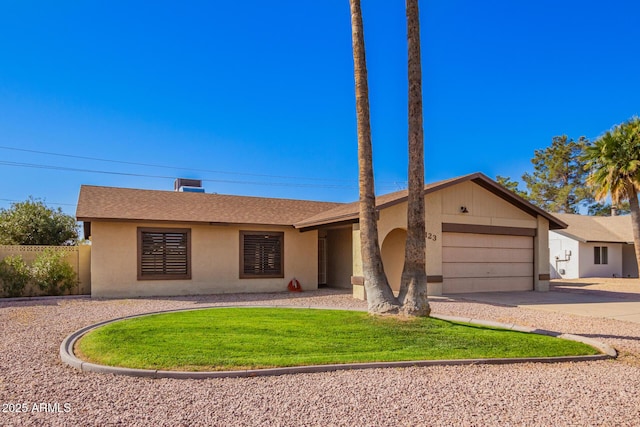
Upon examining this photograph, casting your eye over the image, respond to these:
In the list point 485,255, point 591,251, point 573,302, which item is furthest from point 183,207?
point 591,251

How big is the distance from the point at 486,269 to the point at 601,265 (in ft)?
58.1

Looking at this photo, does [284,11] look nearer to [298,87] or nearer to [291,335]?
[298,87]

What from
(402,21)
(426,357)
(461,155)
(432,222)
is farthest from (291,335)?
(461,155)

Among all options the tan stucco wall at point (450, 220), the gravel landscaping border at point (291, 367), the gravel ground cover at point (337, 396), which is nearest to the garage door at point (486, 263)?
the tan stucco wall at point (450, 220)

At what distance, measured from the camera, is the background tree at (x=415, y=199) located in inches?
383

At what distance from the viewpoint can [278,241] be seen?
18.0 meters

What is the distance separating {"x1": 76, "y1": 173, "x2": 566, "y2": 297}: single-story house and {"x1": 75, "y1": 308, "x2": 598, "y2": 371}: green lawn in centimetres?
592

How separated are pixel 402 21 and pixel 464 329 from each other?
23.8 feet

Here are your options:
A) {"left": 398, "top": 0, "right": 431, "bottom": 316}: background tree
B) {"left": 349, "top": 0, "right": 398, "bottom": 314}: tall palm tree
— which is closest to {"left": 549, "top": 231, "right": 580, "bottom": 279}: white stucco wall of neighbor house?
{"left": 398, "top": 0, "right": 431, "bottom": 316}: background tree

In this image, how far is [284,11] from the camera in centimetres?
1535

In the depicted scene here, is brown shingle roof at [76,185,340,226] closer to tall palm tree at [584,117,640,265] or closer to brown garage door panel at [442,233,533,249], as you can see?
brown garage door panel at [442,233,533,249]

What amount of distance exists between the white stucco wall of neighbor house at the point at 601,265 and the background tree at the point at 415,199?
79.9 feet

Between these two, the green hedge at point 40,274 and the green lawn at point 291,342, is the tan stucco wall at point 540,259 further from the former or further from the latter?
the green hedge at point 40,274

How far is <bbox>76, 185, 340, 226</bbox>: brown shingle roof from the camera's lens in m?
15.4
